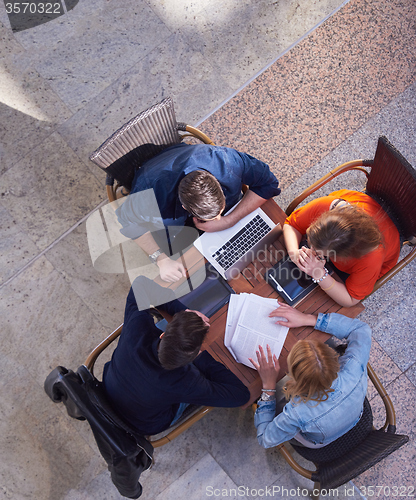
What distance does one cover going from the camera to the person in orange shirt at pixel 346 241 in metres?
1.57

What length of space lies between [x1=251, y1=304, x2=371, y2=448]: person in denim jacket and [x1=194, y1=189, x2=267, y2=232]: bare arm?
1.49 ft

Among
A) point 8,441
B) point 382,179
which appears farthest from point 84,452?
point 382,179

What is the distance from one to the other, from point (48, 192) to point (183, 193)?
138 cm

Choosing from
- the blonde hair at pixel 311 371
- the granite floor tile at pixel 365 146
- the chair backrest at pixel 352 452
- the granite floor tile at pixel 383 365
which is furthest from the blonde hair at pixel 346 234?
the granite floor tile at pixel 383 365

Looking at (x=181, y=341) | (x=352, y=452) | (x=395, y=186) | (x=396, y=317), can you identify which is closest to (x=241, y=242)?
(x=181, y=341)

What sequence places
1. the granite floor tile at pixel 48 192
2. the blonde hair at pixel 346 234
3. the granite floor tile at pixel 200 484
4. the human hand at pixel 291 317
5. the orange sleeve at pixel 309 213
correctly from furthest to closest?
the granite floor tile at pixel 48 192 < the granite floor tile at pixel 200 484 < the orange sleeve at pixel 309 213 < the human hand at pixel 291 317 < the blonde hair at pixel 346 234

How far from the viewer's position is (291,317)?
5.43 feet

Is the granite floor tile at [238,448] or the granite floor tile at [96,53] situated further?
the granite floor tile at [96,53]

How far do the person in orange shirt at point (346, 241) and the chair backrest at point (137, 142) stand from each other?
0.75 meters

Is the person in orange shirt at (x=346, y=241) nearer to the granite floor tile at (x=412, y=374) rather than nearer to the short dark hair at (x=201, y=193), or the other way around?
the short dark hair at (x=201, y=193)

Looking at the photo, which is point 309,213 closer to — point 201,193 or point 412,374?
point 201,193

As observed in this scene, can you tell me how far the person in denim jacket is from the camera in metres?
1.45

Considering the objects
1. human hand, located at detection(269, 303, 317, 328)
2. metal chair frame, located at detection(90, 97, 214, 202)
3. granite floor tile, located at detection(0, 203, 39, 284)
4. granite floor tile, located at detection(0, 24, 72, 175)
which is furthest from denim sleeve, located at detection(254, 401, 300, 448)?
granite floor tile, located at detection(0, 24, 72, 175)

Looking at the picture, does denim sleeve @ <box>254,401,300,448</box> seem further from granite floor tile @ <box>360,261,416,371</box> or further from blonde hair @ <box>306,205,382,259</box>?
granite floor tile @ <box>360,261,416,371</box>
